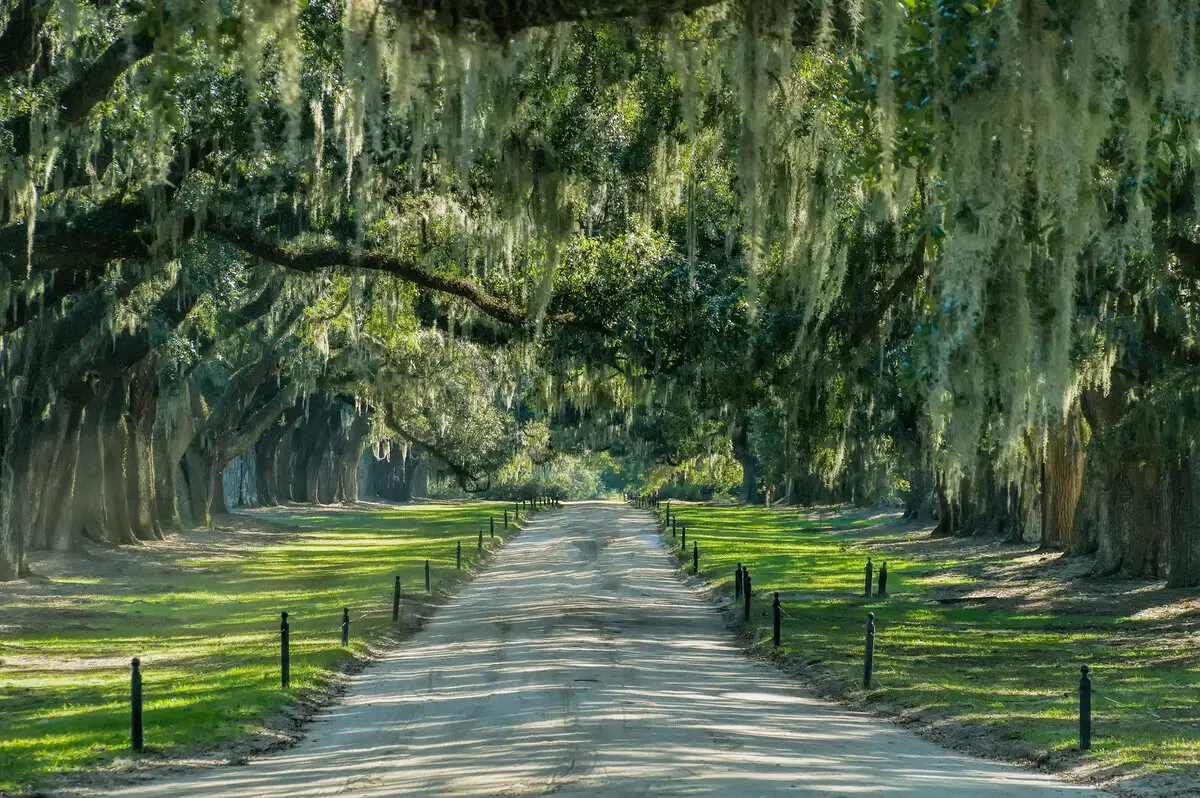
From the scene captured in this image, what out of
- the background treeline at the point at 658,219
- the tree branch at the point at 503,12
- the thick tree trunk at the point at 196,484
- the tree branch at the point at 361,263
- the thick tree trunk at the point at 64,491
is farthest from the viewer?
the thick tree trunk at the point at 196,484

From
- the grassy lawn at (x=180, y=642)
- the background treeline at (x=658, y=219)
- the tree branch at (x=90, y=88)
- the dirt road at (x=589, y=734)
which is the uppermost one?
the tree branch at (x=90, y=88)

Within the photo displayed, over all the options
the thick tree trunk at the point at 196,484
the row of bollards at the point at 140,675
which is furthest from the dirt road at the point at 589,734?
the thick tree trunk at the point at 196,484

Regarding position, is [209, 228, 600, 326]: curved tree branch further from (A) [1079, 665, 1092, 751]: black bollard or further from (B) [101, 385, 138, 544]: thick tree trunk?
(B) [101, 385, 138, 544]: thick tree trunk

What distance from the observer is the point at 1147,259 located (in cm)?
1688

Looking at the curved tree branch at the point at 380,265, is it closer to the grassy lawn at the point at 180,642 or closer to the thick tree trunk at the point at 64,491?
the grassy lawn at the point at 180,642

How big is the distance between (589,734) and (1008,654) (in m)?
10.0

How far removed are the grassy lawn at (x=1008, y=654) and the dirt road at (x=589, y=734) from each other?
867 millimetres

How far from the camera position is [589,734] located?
12.6m

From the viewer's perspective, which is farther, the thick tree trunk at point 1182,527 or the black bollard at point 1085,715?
the thick tree trunk at point 1182,527

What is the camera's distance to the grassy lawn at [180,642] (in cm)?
1355

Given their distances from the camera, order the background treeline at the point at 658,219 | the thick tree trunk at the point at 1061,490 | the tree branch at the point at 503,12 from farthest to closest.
Answer: the thick tree trunk at the point at 1061,490, the background treeline at the point at 658,219, the tree branch at the point at 503,12

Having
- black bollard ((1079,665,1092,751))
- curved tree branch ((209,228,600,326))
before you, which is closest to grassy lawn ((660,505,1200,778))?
black bollard ((1079,665,1092,751))

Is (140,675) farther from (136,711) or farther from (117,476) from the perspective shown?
(117,476)

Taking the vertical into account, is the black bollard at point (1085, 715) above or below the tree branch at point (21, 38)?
below
